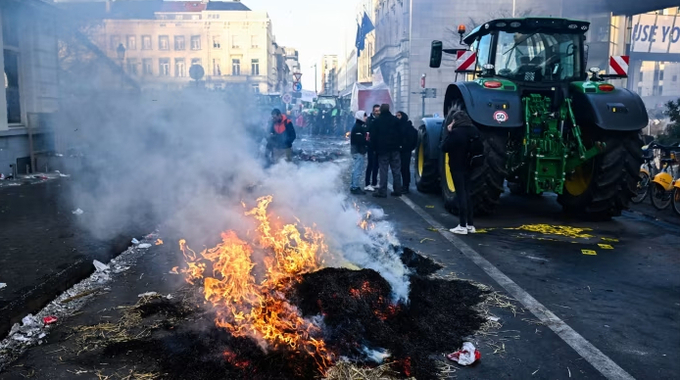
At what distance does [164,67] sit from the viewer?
1264 cm

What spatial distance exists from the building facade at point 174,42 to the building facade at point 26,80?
239 centimetres

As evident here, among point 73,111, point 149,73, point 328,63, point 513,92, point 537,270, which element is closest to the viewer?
point 537,270

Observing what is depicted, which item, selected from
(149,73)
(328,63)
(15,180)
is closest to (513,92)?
(149,73)

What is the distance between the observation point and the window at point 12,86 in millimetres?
13492

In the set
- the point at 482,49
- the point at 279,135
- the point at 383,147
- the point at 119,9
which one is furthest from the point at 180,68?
the point at 482,49

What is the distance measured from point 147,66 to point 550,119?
846 centimetres

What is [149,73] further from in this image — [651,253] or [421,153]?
[651,253]

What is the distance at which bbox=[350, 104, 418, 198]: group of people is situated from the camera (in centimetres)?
1147

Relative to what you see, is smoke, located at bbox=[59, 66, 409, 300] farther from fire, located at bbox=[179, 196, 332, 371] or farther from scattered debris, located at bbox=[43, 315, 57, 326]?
scattered debris, located at bbox=[43, 315, 57, 326]

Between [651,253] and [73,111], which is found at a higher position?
[73,111]

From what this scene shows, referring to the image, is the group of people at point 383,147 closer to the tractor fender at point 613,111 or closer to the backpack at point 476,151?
the backpack at point 476,151

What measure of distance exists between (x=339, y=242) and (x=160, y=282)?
1.92m

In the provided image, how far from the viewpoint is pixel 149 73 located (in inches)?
483

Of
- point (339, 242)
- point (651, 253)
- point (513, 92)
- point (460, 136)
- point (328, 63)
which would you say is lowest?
point (651, 253)
